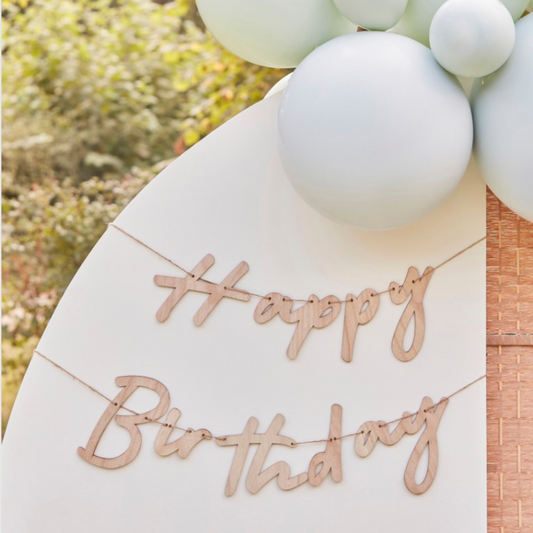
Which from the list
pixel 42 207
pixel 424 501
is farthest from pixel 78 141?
pixel 424 501

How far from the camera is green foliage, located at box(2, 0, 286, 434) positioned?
168 inches

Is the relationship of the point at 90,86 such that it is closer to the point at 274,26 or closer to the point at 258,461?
the point at 274,26

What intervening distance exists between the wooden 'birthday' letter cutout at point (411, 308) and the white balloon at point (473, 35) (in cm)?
39

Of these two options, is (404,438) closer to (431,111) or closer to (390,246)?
(390,246)

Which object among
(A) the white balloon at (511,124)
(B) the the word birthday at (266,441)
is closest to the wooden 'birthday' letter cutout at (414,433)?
(B) the the word birthday at (266,441)

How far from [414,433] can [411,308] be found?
224mm

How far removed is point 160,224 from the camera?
4.56ft

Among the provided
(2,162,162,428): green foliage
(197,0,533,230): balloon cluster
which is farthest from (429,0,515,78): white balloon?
(2,162,162,428): green foliage

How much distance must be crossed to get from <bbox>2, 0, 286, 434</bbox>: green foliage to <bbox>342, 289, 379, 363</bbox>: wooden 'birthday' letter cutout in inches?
113

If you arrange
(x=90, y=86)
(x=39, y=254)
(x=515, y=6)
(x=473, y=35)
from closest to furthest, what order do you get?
(x=473, y=35), (x=515, y=6), (x=39, y=254), (x=90, y=86)

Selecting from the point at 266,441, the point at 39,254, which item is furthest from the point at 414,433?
the point at 39,254

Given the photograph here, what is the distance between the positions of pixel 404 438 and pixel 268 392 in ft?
0.85

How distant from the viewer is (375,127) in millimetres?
1128

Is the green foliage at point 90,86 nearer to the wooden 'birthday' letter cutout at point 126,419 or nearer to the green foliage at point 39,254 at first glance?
the green foliage at point 39,254
